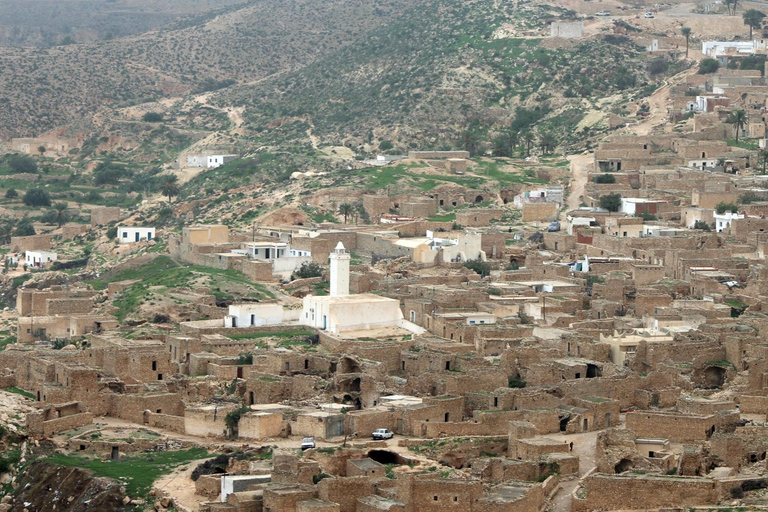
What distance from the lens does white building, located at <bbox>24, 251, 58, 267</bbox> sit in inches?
3083

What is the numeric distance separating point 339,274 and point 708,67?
1596 inches

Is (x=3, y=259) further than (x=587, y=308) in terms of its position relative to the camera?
Yes

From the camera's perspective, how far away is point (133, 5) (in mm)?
187375

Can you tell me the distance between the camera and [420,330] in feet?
184

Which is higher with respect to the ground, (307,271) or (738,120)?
(738,120)

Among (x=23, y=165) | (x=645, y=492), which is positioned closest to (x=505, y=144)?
(x=23, y=165)

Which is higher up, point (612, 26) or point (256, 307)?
point (612, 26)

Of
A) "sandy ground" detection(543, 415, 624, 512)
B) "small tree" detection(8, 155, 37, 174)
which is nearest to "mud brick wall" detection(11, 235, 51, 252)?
"small tree" detection(8, 155, 37, 174)

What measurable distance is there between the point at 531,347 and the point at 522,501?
1192 centimetres

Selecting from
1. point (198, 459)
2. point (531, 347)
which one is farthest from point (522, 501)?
point (531, 347)

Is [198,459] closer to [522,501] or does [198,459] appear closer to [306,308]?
[522,501]

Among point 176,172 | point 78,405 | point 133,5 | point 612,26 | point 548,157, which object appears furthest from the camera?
point 133,5

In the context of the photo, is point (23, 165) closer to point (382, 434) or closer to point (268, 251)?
point (268, 251)

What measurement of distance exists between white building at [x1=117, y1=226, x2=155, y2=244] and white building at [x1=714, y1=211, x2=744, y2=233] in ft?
74.8
